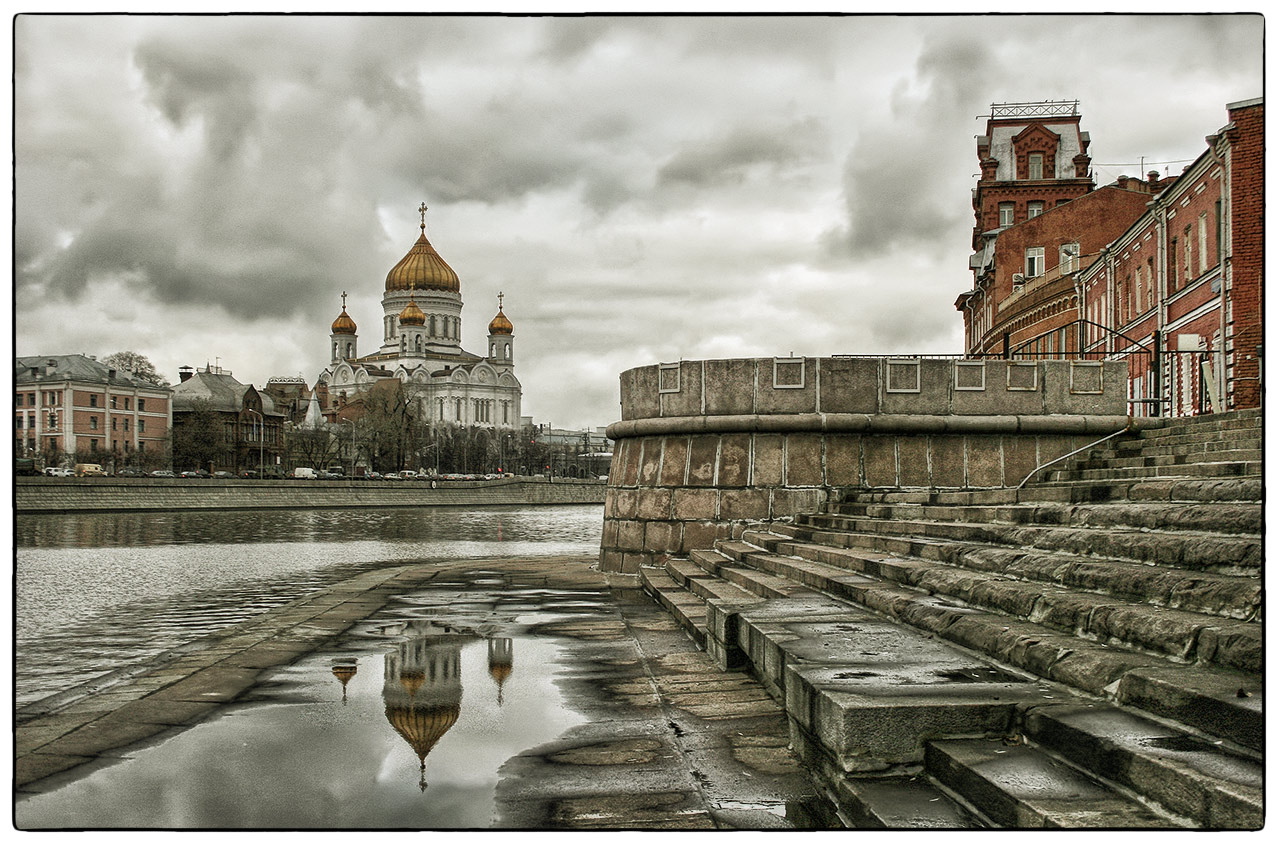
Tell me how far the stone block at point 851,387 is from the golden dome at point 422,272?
512 feet

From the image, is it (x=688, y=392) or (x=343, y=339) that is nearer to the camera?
(x=688, y=392)

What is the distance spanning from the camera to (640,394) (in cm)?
1853

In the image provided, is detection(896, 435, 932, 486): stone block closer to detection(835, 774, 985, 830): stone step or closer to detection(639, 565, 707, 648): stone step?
detection(639, 565, 707, 648): stone step

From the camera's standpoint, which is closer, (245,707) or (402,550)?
(245,707)

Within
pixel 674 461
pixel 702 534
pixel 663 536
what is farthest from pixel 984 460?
pixel 663 536

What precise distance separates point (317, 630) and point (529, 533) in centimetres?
2976

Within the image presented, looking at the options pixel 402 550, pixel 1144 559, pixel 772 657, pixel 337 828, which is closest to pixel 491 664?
pixel 772 657

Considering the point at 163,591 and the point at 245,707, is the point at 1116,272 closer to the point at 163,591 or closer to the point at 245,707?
the point at 163,591

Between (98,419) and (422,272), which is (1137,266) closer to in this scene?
(98,419)

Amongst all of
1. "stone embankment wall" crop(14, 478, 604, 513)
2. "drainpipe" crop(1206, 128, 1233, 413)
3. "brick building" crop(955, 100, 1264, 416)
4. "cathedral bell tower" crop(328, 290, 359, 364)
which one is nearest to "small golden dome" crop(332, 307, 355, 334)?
"cathedral bell tower" crop(328, 290, 359, 364)

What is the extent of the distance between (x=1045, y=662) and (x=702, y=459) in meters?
12.2

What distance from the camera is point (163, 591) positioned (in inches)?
704

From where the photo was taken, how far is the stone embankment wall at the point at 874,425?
16688 millimetres

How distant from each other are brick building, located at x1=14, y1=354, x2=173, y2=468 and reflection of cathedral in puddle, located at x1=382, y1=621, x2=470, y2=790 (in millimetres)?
69500
